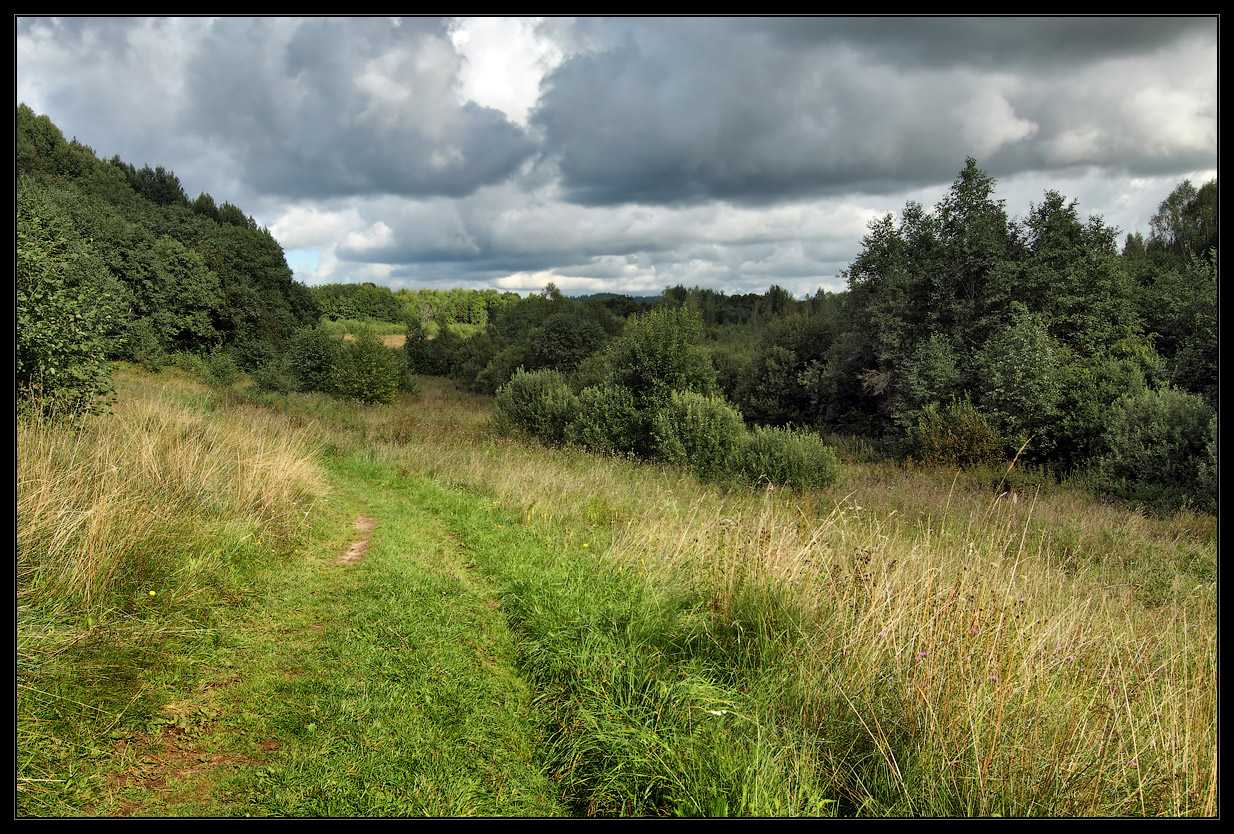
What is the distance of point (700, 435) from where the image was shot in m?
16.2

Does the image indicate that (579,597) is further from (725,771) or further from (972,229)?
(972,229)

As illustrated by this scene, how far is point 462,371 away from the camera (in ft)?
198

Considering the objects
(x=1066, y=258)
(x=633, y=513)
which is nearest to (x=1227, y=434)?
(x=633, y=513)

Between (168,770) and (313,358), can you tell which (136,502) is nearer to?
(168,770)

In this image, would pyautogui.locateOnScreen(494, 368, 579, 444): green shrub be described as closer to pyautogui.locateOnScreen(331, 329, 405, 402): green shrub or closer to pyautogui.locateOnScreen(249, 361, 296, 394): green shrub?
pyautogui.locateOnScreen(331, 329, 405, 402): green shrub

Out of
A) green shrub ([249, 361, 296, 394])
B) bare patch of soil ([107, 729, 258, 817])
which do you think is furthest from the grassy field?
green shrub ([249, 361, 296, 394])

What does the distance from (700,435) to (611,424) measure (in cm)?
438

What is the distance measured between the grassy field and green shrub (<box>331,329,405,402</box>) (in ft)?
95.0

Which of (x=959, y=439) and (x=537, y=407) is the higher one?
(x=537, y=407)

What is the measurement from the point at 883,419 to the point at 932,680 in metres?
28.9

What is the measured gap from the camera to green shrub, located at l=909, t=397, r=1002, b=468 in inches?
805

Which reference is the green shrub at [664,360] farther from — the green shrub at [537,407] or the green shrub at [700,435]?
the green shrub at [700,435]

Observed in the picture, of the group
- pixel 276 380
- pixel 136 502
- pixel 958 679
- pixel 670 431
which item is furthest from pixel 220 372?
pixel 958 679

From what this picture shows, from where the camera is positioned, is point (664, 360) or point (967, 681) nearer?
point (967, 681)
